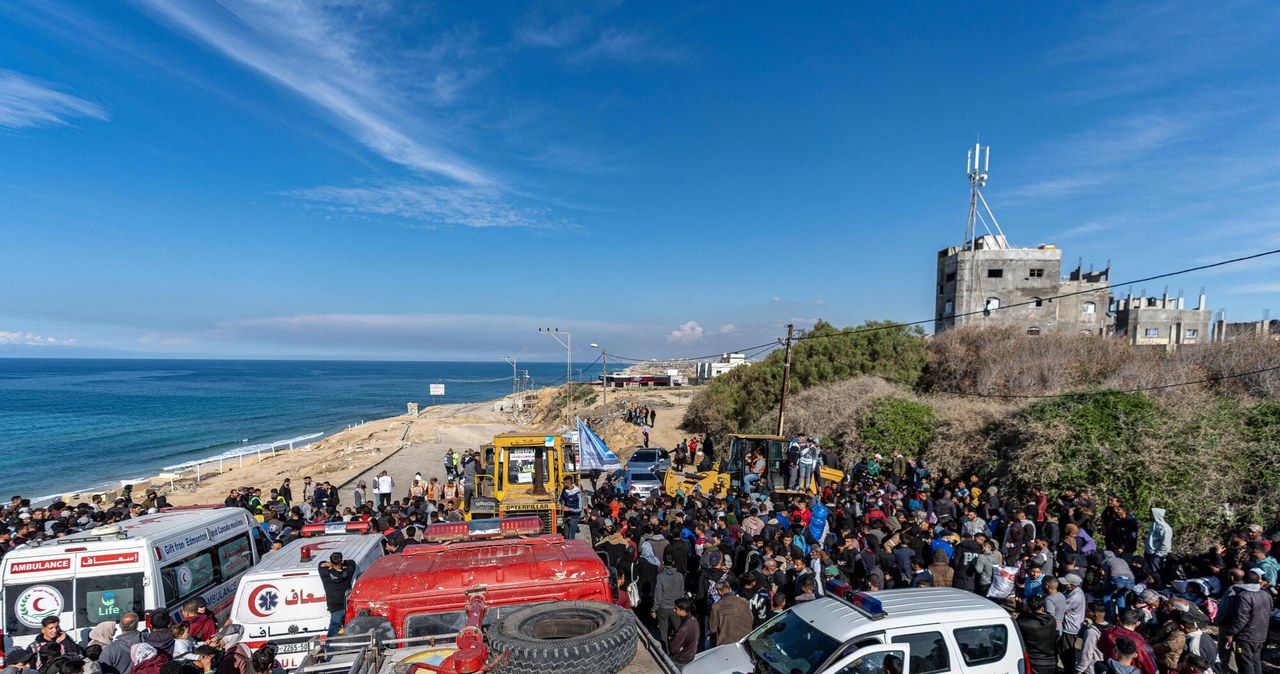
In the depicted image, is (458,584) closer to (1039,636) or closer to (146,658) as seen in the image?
(146,658)

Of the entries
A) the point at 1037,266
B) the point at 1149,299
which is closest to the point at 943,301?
the point at 1037,266

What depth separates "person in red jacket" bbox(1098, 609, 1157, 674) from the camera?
5676mm

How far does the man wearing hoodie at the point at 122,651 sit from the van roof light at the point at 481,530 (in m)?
3.18

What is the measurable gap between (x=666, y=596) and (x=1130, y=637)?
16.8 feet

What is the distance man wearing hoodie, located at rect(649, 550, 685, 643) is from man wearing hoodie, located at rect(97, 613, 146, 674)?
6.00 m

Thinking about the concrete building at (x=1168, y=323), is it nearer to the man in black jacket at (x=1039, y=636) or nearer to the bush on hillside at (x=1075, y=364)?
the bush on hillside at (x=1075, y=364)

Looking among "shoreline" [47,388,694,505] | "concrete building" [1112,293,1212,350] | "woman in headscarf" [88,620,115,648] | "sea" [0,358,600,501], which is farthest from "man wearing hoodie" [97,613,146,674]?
"concrete building" [1112,293,1212,350]

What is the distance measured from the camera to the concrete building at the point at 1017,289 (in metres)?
48.4

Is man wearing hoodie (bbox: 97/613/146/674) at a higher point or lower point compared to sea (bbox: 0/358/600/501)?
higher

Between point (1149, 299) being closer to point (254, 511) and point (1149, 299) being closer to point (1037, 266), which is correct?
point (1037, 266)

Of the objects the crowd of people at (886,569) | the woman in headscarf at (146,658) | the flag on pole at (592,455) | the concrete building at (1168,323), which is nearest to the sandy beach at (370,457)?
the flag on pole at (592,455)

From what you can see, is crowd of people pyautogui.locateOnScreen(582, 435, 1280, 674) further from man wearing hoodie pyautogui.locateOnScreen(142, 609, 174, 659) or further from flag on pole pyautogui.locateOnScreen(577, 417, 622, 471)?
flag on pole pyautogui.locateOnScreen(577, 417, 622, 471)

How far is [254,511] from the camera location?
15.1 meters

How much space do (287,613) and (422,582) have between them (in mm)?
2745
